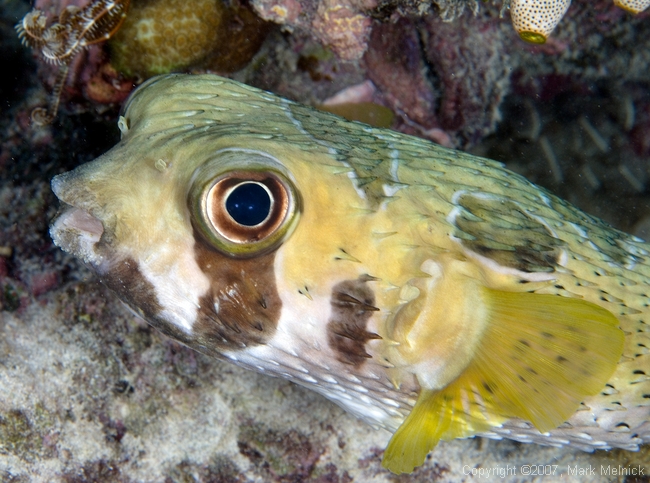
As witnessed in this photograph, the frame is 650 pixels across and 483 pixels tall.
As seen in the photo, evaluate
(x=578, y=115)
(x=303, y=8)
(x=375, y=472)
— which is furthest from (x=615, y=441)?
(x=303, y=8)

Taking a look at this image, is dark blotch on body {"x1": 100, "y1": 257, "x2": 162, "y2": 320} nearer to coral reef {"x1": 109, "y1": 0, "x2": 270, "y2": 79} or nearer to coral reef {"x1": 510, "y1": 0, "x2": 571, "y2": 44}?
coral reef {"x1": 109, "y1": 0, "x2": 270, "y2": 79}

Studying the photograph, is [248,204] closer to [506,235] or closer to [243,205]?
[243,205]

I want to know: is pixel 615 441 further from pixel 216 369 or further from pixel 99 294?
pixel 99 294

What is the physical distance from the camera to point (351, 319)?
5.37ft

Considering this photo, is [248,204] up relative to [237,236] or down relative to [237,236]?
up

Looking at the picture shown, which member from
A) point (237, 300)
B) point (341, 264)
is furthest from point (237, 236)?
point (341, 264)

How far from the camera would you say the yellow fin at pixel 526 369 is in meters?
1.64

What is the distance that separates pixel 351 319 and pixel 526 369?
686 mm

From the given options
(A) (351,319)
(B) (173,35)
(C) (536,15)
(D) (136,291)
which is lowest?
(D) (136,291)

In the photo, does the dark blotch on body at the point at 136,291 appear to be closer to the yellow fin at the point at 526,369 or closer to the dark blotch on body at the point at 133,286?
the dark blotch on body at the point at 133,286

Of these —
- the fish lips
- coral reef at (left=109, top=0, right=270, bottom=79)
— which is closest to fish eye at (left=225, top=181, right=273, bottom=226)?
the fish lips

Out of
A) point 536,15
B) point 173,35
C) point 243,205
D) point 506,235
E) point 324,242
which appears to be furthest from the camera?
point 173,35

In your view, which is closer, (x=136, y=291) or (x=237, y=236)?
(x=237, y=236)

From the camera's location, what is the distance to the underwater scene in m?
1.57
